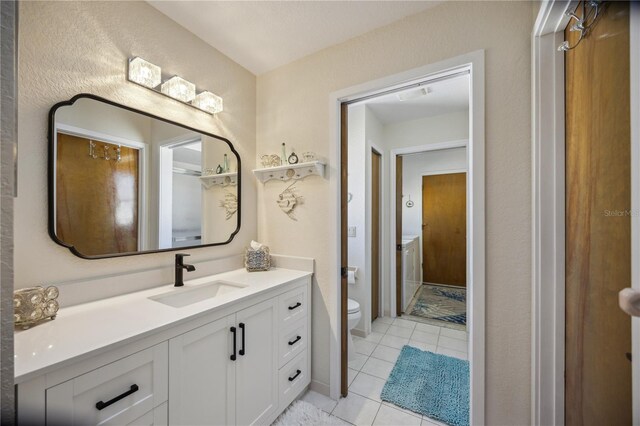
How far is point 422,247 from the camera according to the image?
4602 mm

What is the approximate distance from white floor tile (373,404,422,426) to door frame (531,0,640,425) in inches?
26.0

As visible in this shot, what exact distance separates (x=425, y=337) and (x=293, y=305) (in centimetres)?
170

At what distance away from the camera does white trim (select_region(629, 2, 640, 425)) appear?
589 mm

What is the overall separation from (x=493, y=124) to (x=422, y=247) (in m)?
3.60

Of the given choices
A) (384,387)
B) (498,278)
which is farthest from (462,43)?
(384,387)

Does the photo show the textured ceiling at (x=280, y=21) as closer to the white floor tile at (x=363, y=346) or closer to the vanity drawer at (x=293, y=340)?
the vanity drawer at (x=293, y=340)

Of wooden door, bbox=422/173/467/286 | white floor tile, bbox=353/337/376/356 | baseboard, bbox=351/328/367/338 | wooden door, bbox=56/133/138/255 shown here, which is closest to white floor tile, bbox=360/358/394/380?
white floor tile, bbox=353/337/376/356

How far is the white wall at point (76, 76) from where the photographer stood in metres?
1.06

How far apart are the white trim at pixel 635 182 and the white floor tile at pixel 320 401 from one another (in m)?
1.50

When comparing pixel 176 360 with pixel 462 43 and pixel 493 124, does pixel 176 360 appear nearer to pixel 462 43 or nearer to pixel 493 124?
pixel 493 124

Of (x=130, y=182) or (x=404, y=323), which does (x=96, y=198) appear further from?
(x=404, y=323)

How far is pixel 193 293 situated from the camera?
4.94ft

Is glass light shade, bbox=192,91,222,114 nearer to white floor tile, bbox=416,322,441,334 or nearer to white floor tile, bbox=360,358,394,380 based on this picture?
white floor tile, bbox=360,358,394,380

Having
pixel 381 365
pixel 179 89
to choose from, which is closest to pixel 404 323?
pixel 381 365
